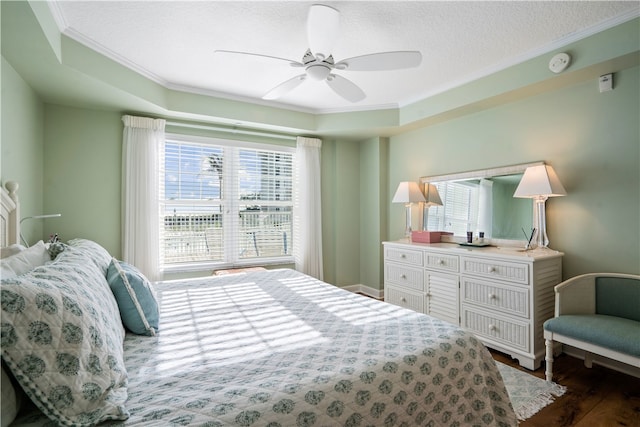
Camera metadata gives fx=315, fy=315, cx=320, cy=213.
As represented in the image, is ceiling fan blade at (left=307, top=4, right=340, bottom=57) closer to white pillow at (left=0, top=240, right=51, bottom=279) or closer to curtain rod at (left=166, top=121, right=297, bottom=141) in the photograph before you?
white pillow at (left=0, top=240, right=51, bottom=279)

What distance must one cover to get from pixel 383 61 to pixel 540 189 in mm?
1668

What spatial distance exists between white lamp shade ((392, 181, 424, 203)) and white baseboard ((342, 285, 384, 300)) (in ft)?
4.94

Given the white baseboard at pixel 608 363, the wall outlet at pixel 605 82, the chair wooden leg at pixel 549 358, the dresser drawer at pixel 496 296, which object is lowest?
the white baseboard at pixel 608 363

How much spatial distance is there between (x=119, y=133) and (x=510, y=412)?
4.08m

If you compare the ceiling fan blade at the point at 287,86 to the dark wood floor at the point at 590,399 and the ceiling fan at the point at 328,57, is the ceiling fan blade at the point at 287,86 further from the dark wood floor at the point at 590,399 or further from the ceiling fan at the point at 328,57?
the dark wood floor at the point at 590,399

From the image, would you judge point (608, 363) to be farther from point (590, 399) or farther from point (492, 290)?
point (492, 290)

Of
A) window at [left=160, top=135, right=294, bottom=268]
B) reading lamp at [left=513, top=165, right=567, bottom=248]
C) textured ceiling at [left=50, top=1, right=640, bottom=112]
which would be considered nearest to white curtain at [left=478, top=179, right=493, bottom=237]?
reading lamp at [left=513, top=165, right=567, bottom=248]

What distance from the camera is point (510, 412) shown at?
59.3 inches

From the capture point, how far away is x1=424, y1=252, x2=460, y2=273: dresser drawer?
9.89 feet

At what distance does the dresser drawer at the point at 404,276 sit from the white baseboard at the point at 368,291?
825 mm

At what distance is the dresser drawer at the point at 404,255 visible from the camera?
11.2ft

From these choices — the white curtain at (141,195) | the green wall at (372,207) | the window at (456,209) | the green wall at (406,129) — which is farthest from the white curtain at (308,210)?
the white curtain at (141,195)

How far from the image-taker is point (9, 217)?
79.9 inches

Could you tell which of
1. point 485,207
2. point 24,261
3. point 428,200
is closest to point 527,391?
point 485,207
